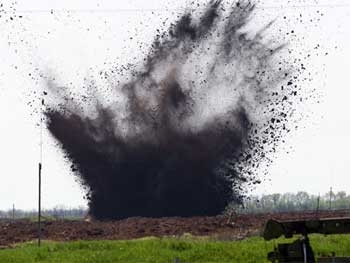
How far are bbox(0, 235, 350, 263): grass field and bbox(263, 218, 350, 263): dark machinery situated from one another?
12897 millimetres

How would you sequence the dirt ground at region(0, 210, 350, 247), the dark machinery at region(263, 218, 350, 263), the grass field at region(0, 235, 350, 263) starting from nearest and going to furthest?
the dark machinery at region(263, 218, 350, 263) < the grass field at region(0, 235, 350, 263) < the dirt ground at region(0, 210, 350, 247)

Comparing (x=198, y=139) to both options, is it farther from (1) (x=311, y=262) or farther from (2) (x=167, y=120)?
(1) (x=311, y=262)

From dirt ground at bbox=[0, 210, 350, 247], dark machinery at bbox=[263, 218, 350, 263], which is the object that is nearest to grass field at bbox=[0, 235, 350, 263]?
dirt ground at bbox=[0, 210, 350, 247]

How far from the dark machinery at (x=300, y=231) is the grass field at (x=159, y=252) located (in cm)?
1290

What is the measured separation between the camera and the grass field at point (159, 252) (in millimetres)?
28953

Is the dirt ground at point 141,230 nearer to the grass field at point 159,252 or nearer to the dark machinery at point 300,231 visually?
the grass field at point 159,252

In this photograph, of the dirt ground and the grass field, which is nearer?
the grass field

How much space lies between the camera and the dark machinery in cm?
1464

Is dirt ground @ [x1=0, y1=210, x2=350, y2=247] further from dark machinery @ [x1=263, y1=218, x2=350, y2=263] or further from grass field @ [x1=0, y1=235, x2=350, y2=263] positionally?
dark machinery @ [x1=263, y1=218, x2=350, y2=263]

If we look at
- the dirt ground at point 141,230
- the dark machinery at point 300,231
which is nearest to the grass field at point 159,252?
the dirt ground at point 141,230

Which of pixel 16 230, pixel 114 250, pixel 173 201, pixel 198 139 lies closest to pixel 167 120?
pixel 198 139

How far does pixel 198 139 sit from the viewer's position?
64562 millimetres

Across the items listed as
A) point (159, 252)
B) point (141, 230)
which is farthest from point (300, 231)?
point (141, 230)

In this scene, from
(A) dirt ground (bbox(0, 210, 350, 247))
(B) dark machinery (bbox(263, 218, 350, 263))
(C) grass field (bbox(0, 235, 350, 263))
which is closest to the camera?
(B) dark machinery (bbox(263, 218, 350, 263))
